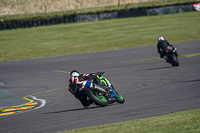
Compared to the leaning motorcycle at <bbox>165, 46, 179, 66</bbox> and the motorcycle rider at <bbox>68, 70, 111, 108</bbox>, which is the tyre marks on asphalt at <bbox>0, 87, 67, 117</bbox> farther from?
the leaning motorcycle at <bbox>165, 46, 179, 66</bbox>

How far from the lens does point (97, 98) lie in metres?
9.71

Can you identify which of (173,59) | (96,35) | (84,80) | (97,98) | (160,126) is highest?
(84,80)

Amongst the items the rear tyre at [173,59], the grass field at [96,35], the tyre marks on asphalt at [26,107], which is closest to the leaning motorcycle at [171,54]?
the rear tyre at [173,59]

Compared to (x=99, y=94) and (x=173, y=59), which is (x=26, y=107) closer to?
(x=99, y=94)

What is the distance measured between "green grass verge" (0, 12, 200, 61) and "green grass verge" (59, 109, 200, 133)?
2479 cm

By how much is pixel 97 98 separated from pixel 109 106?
68 centimetres

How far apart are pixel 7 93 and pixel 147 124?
9.60m

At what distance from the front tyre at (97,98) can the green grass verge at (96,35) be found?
22.4 metres

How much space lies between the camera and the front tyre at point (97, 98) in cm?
964

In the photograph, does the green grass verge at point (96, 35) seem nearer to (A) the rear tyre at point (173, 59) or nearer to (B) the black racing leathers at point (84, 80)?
(A) the rear tyre at point (173, 59)

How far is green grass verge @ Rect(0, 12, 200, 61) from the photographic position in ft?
112

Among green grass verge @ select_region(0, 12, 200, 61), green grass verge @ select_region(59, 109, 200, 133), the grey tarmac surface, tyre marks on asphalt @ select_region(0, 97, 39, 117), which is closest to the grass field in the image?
green grass verge @ select_region(0, 12, 200, 61)

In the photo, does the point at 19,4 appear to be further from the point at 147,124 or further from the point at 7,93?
the point at 147,124

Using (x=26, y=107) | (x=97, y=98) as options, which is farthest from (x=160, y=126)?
(x=26, y=107)
